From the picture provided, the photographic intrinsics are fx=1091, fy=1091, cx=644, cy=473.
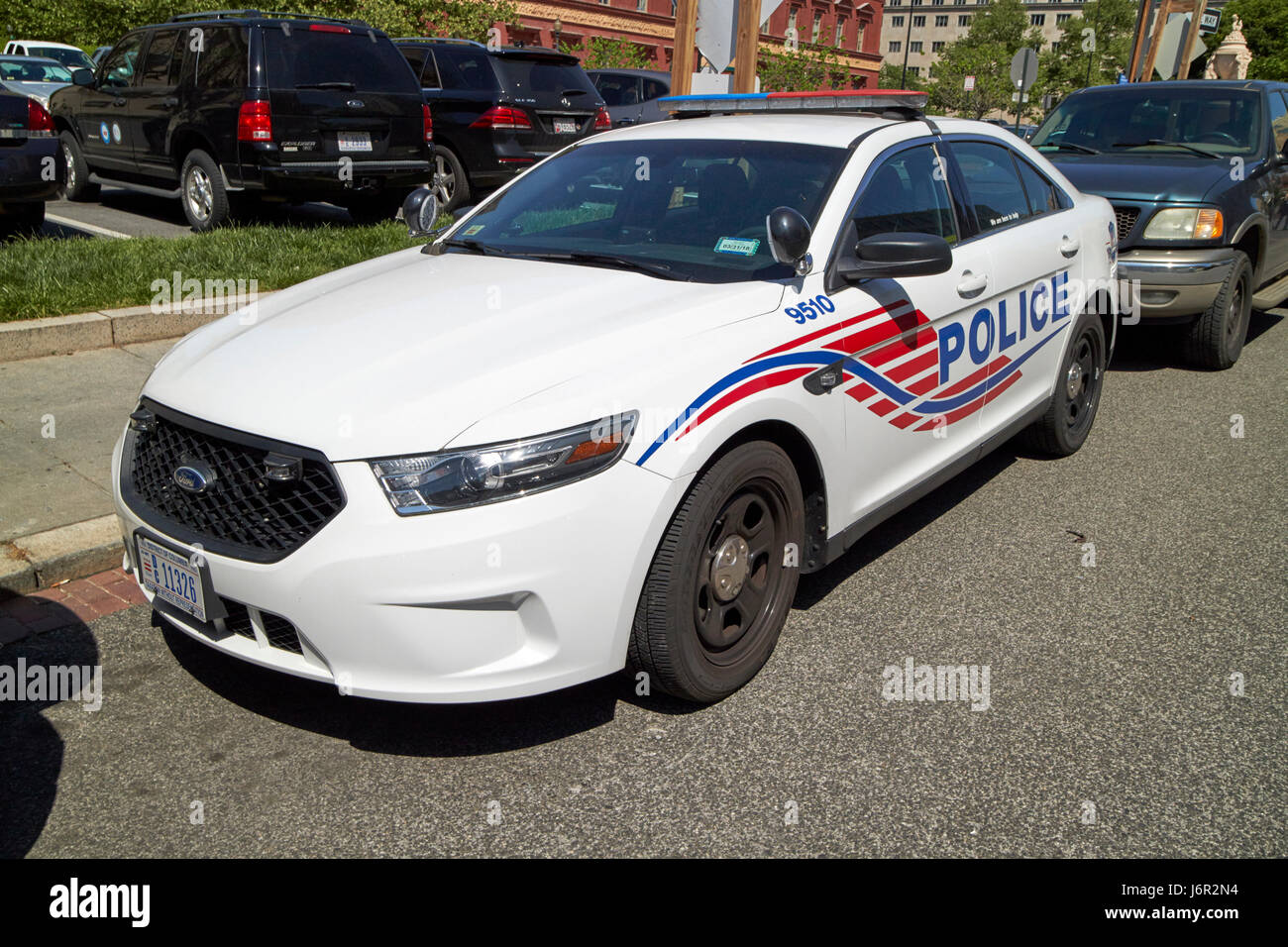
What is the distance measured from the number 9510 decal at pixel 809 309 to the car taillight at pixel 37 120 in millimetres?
7191

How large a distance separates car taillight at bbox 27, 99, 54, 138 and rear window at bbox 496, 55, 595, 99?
5.01m

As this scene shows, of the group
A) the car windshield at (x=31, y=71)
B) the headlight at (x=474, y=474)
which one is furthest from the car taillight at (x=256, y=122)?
the car windshield at (x=31, y=71)

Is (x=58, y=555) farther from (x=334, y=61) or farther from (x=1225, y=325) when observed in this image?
(x=1225, y=325)

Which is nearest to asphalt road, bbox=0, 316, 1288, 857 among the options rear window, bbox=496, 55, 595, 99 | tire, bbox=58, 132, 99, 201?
rear window, bbox=496, 55, 595, 99

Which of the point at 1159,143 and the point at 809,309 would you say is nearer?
the point at 809,309

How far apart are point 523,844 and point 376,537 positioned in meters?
0.87

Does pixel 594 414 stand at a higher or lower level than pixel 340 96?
lower

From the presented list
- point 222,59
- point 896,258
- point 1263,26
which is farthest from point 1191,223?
point 1263,26

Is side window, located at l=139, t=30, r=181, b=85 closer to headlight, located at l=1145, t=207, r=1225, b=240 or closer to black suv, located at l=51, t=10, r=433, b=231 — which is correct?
black suv, located at l=51, t=10, r=433, b=231

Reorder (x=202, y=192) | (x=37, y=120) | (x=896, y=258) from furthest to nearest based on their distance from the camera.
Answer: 1. (x=202, y=192)
2. (x=37, y=120)
3. (x=896, y=258)

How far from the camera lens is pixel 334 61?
32.0ft

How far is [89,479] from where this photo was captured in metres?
4.78

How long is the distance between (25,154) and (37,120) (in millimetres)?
314

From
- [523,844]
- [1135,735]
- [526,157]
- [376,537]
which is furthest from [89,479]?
[526,157]
